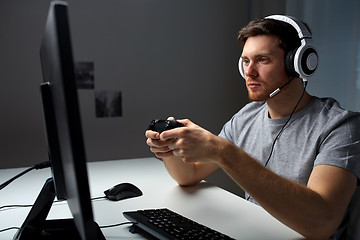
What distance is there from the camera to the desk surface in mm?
835

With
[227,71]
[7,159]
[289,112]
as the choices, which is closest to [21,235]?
[289,112]

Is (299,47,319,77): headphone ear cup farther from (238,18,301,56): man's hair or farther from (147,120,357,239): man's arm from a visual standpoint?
(147,120,357,239): man's arm

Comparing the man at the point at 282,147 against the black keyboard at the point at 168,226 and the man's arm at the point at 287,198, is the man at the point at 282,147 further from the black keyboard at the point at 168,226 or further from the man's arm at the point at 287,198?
the black keyboard at the point at 168,226

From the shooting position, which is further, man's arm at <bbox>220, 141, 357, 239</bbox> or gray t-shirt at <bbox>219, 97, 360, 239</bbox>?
gray t-shirt at <bbox>219, 97, 360, 239</bbox>

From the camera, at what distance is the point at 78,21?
7.39 ft

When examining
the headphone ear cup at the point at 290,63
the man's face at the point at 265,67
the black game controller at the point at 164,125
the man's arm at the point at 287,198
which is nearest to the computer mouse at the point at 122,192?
the black game controller at the point at 164,125

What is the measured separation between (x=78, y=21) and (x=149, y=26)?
0.51 metres

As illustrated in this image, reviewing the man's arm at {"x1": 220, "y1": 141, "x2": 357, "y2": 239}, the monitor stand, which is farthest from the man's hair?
the monitor stand

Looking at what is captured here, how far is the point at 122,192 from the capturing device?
1.10 m

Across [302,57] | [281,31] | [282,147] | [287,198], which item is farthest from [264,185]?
[281,31]

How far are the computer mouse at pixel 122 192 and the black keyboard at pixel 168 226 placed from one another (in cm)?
21

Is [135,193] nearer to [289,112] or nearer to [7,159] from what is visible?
[289,112]

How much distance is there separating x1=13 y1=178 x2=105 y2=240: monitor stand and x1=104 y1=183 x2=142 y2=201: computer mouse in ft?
0.93

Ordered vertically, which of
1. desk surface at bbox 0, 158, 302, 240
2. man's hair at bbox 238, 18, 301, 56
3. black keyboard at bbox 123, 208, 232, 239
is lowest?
desk surface at bbox 0, 158, 302, 240
